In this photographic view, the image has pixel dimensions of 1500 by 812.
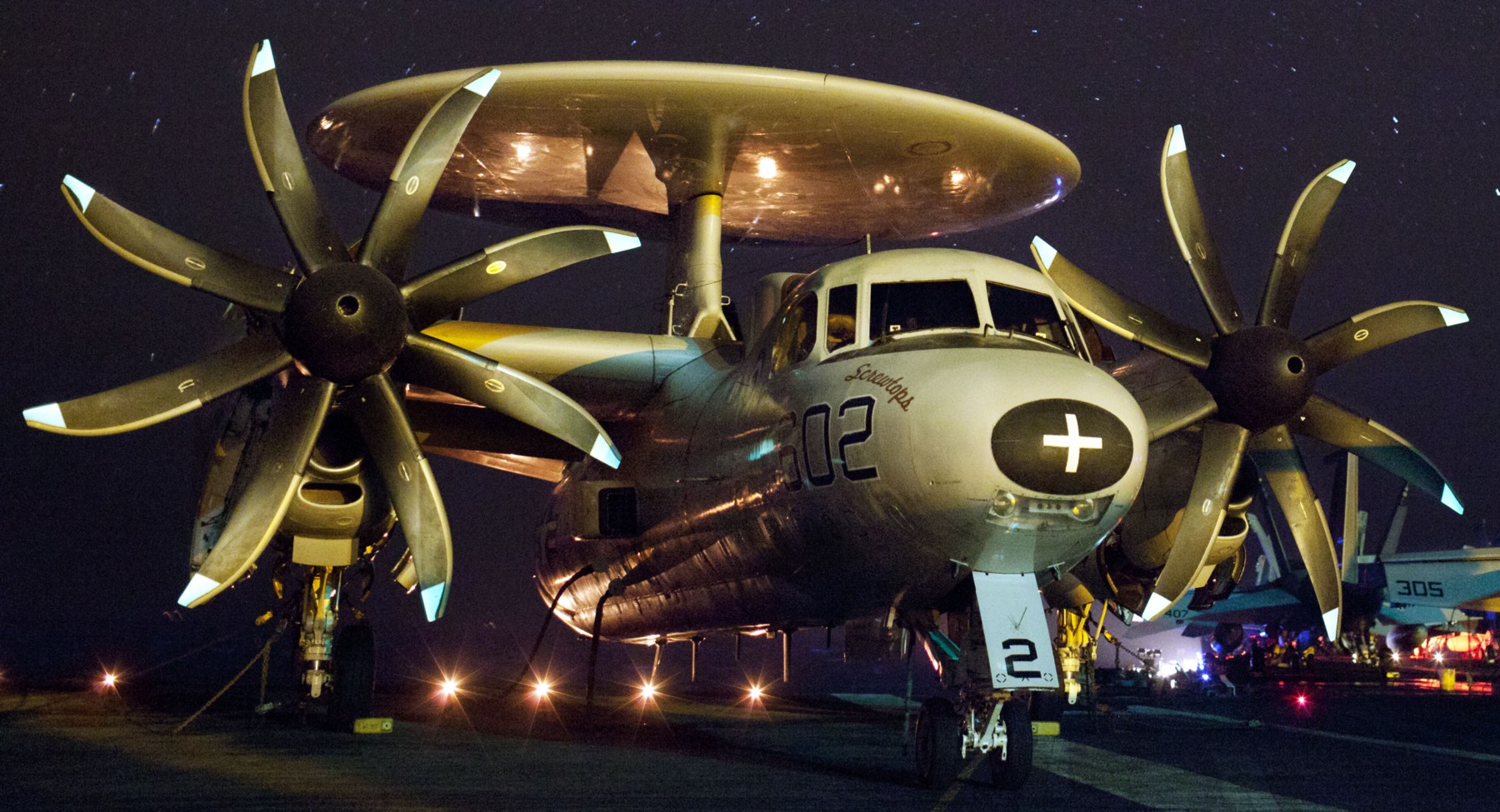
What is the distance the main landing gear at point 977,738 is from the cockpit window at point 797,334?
3.04 metres

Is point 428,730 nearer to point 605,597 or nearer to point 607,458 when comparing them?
point 605,597

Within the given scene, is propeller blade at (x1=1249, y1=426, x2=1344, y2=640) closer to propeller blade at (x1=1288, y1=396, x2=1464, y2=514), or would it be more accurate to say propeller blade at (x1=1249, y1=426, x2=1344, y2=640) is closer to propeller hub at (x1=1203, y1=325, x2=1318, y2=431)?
propeller blade at (x1=1288, y1=396, x2=1464, y2=514)

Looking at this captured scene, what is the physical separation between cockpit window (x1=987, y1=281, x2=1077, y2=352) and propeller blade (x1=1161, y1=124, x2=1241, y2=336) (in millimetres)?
3186

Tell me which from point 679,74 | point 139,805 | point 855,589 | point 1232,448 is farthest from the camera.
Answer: point 679,74

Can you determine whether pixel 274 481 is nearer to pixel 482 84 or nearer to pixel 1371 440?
pixel 482 84

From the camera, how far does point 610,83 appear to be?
15562 millimetres

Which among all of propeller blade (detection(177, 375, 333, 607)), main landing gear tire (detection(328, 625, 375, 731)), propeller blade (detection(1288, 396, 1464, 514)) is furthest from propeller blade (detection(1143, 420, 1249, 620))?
main landing gear tire (detection(328, 625, 375, 731))

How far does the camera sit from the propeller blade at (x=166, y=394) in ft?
33.8

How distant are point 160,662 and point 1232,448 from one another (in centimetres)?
3570

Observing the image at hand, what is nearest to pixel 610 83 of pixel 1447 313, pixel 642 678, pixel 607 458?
pixel 607 458

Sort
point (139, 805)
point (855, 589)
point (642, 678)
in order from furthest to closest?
point (642, 678) < point (855, 589) < point (139, 805)

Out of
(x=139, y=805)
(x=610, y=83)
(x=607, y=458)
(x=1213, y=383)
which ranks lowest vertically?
(x=139, y=805)

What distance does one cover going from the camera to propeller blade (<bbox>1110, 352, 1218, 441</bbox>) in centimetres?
1206

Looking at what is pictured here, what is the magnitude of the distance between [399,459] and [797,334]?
3.86 m
